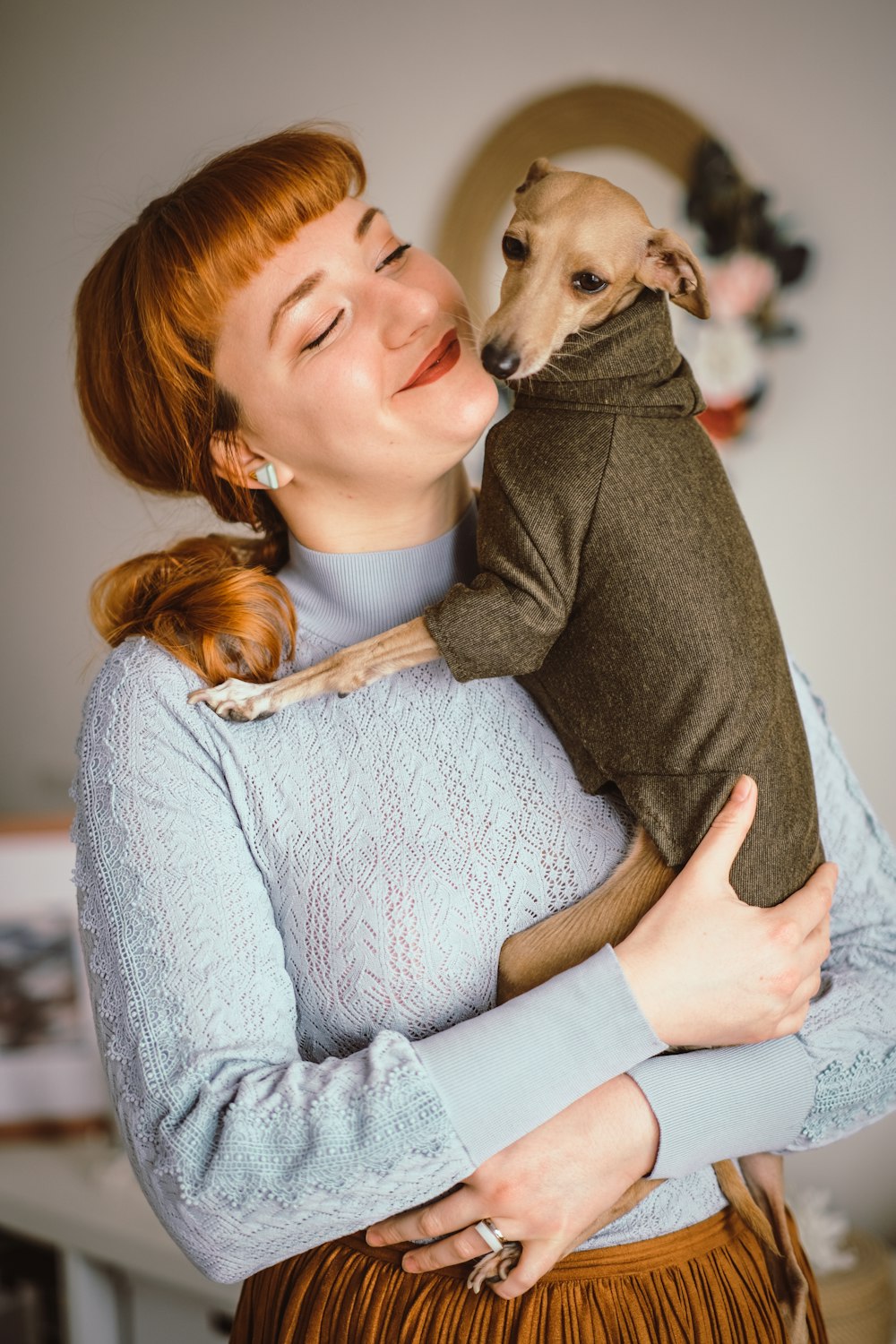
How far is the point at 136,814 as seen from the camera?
98 centimetres

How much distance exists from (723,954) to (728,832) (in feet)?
0.37

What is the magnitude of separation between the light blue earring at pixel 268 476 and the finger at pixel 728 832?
1.95 ft

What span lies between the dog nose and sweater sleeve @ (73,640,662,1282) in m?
0.48

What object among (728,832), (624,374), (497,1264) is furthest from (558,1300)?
(624,374)

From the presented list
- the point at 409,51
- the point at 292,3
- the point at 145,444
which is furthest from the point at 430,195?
the point at 145,444

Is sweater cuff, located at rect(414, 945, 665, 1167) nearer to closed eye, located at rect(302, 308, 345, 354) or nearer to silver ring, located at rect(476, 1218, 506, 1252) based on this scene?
silver ring, located at rect(476, 1218, 506, 1252)

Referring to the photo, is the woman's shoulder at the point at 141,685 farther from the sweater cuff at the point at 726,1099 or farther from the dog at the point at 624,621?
the sweater cuff at the point at 726,1099

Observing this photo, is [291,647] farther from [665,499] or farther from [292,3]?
[292,3]

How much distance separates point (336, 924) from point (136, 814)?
21 cm

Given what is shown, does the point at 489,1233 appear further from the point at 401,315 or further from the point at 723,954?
the point at 401,315

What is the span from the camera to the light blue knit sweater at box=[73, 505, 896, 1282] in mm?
873

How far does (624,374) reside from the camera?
107 cm

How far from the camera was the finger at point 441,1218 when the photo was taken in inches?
36.3

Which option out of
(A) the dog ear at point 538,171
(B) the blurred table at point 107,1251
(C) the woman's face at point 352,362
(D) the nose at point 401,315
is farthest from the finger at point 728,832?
(B) the blurred table at point 107,1251
